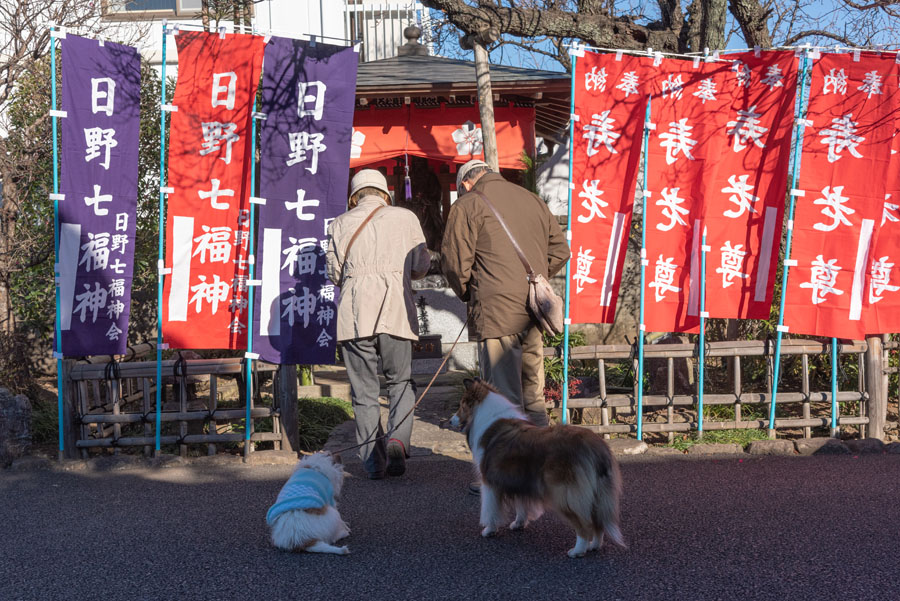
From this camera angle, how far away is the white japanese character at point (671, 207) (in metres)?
7.03

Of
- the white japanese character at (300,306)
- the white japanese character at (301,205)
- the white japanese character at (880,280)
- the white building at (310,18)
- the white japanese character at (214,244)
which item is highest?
the white building at (310,18)

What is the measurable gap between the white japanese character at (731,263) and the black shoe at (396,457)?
3210 mm

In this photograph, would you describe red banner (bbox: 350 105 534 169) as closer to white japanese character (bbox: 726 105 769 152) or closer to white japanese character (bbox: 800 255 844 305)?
white japanese character (bbox: 726 105 769 152)

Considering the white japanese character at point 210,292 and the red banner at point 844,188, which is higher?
the red banner at point 844,188

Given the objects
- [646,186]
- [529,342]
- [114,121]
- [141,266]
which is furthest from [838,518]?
[141,266]

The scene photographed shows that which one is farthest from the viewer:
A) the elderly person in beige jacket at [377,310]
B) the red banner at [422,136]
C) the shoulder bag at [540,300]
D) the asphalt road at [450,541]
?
the red banner at [422,136]

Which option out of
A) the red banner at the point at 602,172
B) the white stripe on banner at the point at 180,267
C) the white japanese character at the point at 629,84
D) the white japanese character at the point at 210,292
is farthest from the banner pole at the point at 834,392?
the white stripe on banner at the point at 180,267

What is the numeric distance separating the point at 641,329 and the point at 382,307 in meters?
2.43

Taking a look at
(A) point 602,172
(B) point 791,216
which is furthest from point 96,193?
(B) point 791,216

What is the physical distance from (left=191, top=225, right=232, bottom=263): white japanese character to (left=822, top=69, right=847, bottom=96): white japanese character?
5285mm

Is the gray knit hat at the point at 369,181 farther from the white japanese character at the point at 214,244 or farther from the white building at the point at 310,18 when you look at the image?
the white building at the point at 310,18

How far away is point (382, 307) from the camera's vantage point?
Answer: 5.93m

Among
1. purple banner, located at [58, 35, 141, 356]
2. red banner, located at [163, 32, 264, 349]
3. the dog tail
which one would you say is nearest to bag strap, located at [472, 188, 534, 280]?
the dog tail

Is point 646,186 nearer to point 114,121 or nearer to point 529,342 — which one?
point 529,342
